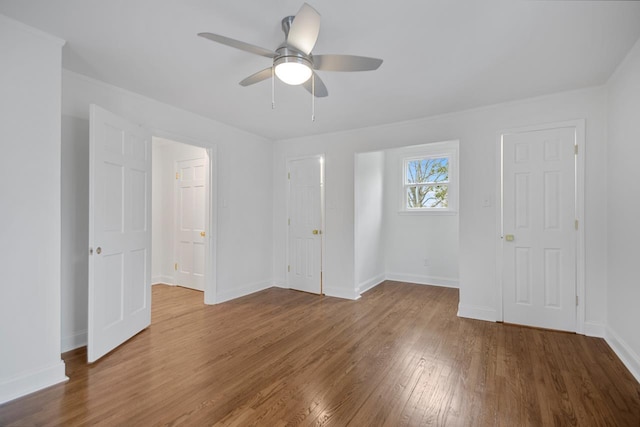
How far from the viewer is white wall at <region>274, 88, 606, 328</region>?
3.03 m

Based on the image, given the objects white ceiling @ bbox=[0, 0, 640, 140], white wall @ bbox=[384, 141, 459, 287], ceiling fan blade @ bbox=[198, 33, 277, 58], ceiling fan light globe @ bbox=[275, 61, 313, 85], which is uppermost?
white ceiling @ bbox=[0, 0, 640, 140]

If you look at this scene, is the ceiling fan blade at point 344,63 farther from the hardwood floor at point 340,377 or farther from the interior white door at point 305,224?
the interior white door at point 305,224

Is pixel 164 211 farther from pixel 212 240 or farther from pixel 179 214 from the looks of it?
pixel 212 240

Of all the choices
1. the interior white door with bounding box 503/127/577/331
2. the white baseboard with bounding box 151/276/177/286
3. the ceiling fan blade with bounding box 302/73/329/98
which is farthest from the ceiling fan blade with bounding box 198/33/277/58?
the white baseboard with bounding box 151/276/177/286

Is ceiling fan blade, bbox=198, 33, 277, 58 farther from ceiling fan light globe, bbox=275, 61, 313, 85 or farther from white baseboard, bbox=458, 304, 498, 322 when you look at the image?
white baseboard, bbox=458, 304, 498, 322

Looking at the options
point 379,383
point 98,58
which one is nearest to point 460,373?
point 379,383

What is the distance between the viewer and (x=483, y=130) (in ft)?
11.6

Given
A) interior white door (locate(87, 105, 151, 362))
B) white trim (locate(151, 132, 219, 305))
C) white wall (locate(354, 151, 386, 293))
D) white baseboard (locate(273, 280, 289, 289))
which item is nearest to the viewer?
interior white door (locate(87, 105, 151, 362))

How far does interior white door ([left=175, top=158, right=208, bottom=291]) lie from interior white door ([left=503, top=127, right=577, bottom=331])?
424cm

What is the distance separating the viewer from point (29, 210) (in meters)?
2.07

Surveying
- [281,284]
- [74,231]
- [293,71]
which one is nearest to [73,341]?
[74,231]

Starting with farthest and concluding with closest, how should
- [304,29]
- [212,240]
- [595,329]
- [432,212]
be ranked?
1. [432,212]
2. [212,240]
3. [595,329]
4. [304,29]

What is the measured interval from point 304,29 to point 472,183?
283 cm

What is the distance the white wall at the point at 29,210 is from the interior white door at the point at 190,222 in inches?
101
